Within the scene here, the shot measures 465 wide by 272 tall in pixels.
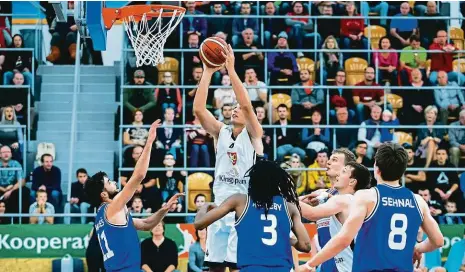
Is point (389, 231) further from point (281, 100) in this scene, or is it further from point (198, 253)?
point (281, 100)

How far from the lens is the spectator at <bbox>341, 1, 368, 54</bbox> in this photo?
18.2m

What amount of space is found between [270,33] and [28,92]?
4.22 meters

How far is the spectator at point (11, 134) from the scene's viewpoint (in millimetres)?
16672

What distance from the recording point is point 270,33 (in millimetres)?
18469

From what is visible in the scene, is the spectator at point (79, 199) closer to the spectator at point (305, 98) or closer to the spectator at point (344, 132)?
the spectator at point (305, 98)

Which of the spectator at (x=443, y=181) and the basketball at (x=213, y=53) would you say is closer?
the basketball at (x=213, y=53)

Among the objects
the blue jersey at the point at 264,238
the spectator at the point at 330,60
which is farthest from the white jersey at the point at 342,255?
the spectator at the point at 330,60

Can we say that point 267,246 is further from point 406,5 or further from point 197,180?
point 406,5

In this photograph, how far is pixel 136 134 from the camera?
656 inches

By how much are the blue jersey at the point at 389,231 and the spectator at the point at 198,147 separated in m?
8.15

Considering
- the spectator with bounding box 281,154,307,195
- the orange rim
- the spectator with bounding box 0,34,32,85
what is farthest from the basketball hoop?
the spectator with bounding box 0,34,32,85

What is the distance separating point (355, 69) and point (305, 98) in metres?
1.39

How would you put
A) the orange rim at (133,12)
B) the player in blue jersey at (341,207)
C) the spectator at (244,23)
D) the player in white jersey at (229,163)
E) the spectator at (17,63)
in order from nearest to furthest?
the player in blue jersey at (341,207) → the player in white jersey at (229,163) → the orange rim at (133,12) → the spectator at (17,63) → the spectator at (244,23)

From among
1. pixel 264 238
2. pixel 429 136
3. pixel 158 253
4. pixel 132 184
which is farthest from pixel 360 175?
pixel 429 136
